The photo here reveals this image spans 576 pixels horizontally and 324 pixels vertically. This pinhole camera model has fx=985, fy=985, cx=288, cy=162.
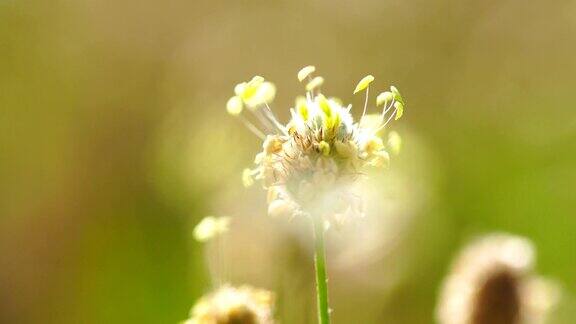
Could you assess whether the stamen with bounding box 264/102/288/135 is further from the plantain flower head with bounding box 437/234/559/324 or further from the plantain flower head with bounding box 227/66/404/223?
the plantain flower head with bounding box 437/234/559/324

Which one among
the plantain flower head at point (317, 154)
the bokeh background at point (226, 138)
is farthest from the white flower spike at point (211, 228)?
the bokeh background at point (226, 138)

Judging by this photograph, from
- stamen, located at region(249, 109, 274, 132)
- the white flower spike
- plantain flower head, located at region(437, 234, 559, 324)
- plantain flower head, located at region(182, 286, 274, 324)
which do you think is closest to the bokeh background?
plantain flower head, located at region(437, 234, 559, 324)

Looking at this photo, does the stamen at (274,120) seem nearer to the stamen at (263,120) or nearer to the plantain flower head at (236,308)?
the stamen at (263,120)

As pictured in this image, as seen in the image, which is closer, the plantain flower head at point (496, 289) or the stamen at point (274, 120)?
the stamen at point (274, 120)

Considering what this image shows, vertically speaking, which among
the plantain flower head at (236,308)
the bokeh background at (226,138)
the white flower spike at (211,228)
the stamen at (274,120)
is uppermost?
the bokeh background at (226,138)

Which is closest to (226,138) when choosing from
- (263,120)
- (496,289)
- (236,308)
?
(496,289)
